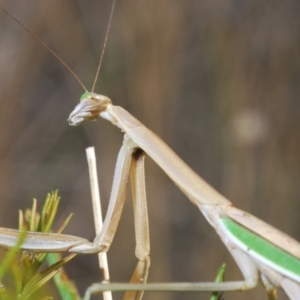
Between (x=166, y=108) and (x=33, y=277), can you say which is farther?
(x=166, y=108)

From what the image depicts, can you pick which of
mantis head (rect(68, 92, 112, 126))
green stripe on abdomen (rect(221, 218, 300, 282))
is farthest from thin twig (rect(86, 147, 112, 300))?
green stripe on abdomen (rect(221, 218, 300, 282))

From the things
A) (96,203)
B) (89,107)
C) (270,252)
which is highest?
(89,107)

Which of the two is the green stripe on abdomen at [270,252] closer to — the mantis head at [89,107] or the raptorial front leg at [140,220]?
the raptorial front leg at [140,220]

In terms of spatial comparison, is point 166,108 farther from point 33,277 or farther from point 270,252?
point 33,277

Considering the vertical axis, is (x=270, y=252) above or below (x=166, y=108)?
below

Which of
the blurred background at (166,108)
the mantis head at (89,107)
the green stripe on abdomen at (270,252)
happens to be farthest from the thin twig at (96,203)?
the blurred background at (166,108)

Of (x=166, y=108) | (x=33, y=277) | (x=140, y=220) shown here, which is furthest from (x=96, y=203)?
(x=166, y=108)

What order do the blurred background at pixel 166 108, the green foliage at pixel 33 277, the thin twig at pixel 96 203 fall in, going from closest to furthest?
the green foliage at pixel 33 277
the thin twig at pixel 96 203
the blurred background at pixel 166 108
